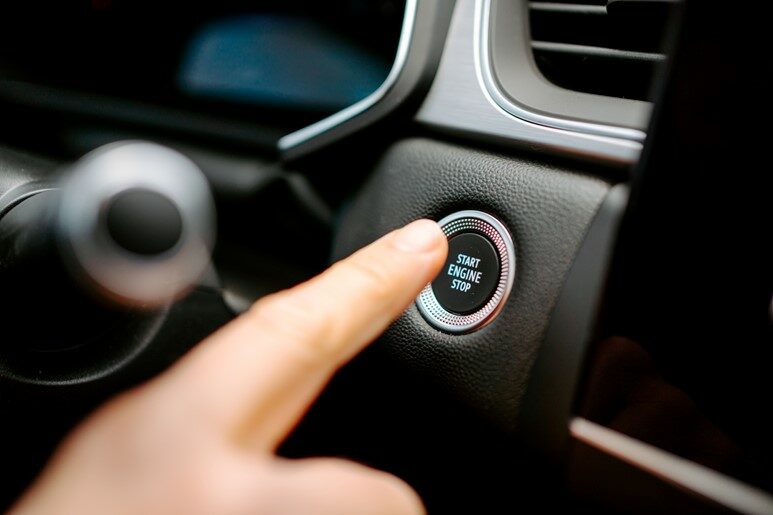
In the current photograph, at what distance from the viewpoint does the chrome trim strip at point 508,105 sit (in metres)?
0.59

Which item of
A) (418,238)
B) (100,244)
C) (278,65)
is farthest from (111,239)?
(278,65)

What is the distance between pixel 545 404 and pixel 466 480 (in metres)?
0.20

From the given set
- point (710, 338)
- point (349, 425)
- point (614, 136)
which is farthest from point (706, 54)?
point (349, 425)

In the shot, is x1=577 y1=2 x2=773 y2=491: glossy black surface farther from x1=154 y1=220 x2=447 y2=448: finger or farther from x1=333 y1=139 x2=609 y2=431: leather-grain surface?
x1=154 y1=220 x2=447 y2=448: finger

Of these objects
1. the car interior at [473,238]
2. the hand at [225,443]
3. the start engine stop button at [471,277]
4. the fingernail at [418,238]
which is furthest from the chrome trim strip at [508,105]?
the hand at [225,443]

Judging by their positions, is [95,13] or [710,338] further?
[95,13]

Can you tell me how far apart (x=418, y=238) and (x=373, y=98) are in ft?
1.27

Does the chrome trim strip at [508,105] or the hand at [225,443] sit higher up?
the chrome trim strip at [508,105]

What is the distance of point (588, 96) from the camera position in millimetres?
642

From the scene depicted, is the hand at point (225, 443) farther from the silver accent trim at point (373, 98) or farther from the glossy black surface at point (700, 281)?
the silver accent trim at point (373, 98)

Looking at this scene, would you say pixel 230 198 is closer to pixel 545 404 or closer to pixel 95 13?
pixel 95 13

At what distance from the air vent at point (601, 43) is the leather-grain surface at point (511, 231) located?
124mm

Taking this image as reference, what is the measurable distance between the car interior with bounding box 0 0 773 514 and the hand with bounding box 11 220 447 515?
269mm

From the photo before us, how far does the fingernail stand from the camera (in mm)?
431
